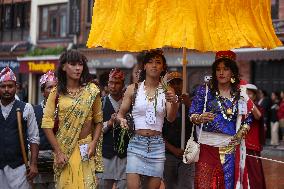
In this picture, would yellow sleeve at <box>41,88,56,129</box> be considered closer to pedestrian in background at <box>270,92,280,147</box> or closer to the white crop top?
the white crop top

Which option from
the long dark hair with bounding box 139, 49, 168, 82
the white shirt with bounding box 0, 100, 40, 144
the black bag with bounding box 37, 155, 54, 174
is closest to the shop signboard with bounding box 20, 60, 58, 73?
the black bag with bounding box 37, 155, 54, 174

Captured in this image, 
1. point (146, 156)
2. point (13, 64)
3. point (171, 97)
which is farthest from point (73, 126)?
point (13, 64)

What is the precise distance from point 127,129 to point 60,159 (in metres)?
0.93

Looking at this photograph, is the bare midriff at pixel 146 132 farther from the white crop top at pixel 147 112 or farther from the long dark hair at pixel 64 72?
the long dark hair at pixel 64 72

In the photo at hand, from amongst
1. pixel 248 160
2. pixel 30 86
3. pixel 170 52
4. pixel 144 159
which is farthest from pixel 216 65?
pixel 30 86

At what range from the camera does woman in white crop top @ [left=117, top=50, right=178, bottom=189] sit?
570 centimetres

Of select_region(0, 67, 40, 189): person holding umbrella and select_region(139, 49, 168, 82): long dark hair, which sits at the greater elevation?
select_region(139, 49, 168, 82): long dark hair

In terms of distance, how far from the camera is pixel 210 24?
18.0 ft

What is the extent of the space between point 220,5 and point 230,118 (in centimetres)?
117

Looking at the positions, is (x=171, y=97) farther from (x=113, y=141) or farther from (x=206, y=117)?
(x=113, y=141)

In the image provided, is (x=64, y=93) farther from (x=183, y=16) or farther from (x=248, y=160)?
(x=248, y=160)

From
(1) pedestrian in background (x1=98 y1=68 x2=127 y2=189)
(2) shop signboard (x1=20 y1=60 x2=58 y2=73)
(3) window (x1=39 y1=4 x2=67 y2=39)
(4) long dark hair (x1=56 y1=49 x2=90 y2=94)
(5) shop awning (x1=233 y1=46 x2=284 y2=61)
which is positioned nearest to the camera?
(4) long dark hair (x1=56 y1=49 x2=90 y2=94)

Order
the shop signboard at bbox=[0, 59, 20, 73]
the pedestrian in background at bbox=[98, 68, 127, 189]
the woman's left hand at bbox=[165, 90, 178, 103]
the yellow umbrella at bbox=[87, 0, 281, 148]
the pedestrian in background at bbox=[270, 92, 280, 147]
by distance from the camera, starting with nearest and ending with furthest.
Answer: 1. the yellow umbrella at bbox=[87, 0, 281, 148]
2. the woman's left hand at bbox=[165, 90, 178, 103]
3. the pedestrian in background at bbox=[98, 68, 127, 189]
4. the pedestrian in background at bbox=[270, 92, 280, 147]
5. the shop signboard at bbox=[0, 59, 20, 73]

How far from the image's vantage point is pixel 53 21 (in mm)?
29453
